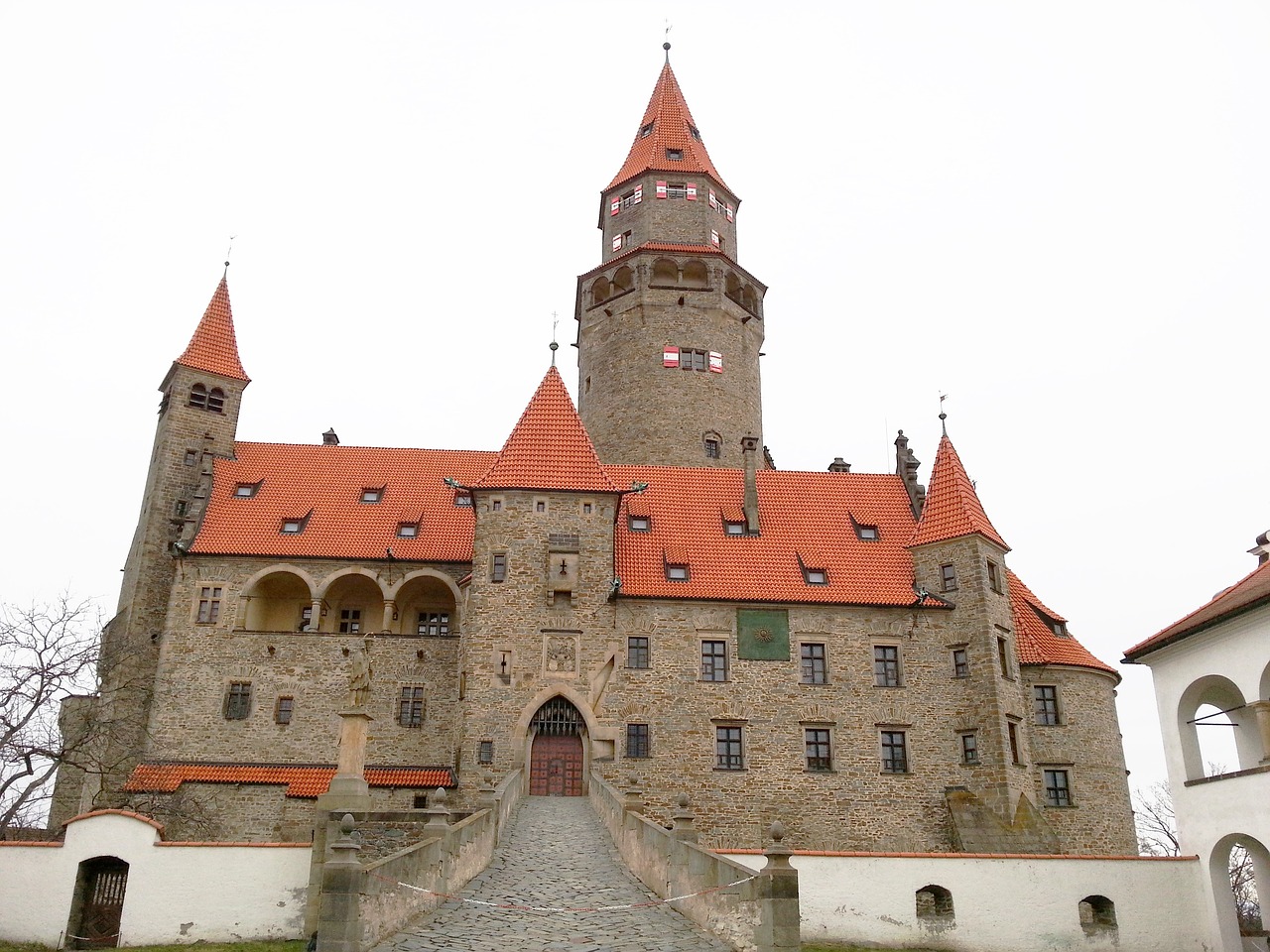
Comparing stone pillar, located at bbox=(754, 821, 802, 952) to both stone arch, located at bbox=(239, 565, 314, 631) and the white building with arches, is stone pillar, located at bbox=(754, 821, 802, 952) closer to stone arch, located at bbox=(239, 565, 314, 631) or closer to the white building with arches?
the white building with arches

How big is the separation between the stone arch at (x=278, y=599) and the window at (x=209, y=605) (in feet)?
2.15

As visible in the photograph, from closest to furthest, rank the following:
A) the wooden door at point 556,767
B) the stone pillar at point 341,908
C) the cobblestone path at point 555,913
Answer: the stone pillar at point 341,908 → the cobblestone path at point 555,913 → the wooden door at point 556,767

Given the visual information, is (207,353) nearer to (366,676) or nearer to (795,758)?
(366,676)

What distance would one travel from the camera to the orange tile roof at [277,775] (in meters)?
27.2

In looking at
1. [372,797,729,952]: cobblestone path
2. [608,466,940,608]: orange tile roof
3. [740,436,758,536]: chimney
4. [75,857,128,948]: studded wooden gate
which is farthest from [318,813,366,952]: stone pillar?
[740,436,758,536]: chimney

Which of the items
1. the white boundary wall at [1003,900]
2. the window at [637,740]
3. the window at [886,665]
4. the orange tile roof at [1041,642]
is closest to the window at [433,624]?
the window at [637,740]

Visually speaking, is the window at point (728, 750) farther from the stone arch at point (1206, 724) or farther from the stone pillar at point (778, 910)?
the stone pillar at point (778, 910)

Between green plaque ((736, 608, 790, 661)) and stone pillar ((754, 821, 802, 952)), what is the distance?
1719 centimetres

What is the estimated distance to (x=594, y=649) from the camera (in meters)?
28.0

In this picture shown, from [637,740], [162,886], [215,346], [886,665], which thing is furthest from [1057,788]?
[215,346]

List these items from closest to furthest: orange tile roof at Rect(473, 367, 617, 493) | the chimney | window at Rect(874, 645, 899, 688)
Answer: window at Rect(874, 645, 899, 688), orange tile roof at Rect(473, 367, 617, 493), the chimney

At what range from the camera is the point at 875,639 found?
29.3 metres

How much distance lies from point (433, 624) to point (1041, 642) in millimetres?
17385

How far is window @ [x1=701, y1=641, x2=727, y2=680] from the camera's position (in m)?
28.4
